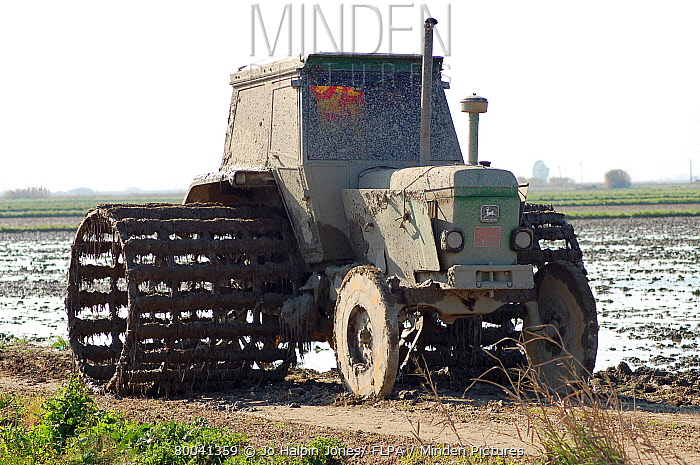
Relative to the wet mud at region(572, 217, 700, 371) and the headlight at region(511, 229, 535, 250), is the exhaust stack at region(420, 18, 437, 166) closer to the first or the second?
the headlight at region(511, 229, 535, 250)

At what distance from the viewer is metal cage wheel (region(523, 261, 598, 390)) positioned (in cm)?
909

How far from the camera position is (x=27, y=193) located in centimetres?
13588

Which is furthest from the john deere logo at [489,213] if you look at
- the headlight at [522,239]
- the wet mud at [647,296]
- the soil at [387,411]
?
the wet mud at [647,296]

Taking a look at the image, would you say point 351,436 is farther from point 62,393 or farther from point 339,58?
point 339,58

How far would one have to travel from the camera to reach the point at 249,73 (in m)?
11.4

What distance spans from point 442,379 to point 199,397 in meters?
2.31

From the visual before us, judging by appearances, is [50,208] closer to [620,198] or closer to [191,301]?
[620,198]

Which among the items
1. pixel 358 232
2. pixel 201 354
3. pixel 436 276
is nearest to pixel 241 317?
pixel 201 354

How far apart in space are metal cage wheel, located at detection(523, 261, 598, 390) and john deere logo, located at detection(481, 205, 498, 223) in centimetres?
107

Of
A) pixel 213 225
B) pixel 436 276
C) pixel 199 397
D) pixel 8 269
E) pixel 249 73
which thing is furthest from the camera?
pixel 8 269

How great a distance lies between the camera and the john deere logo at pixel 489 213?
8.41 metres

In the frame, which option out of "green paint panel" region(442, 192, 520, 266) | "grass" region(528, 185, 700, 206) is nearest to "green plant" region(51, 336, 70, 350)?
"green paint panel" region(442, 192, 520, 266)

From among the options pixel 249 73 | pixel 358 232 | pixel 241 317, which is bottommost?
pixel 241 317

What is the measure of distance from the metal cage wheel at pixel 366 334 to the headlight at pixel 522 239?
1.12 metres
